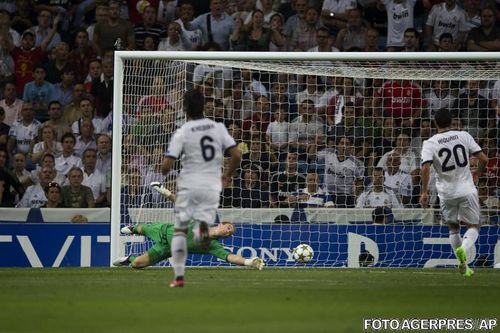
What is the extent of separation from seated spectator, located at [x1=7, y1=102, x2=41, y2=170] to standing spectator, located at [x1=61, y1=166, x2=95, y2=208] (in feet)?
5.78

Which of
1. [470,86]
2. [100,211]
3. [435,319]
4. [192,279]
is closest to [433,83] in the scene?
[470,86]

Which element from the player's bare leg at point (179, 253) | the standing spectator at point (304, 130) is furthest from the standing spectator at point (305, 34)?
the player's bare leg at point (179, 253)

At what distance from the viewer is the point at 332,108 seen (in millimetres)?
19500

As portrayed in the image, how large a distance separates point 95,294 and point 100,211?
663cm

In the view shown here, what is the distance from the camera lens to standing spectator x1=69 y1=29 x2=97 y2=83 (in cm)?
2227

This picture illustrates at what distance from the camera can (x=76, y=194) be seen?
1972 cm

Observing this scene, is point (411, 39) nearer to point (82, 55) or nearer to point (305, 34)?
point (305, 34)

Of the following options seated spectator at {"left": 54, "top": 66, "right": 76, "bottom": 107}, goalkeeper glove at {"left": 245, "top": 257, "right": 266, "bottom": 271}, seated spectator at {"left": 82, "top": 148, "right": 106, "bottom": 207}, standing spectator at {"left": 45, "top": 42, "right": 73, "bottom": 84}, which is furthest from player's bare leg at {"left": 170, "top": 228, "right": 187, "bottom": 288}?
standing spectator at {"left": 45, "top": 42, "right": 73, "bottom": 84}

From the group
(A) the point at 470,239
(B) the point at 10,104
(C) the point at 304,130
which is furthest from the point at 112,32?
(A) the point at 470,239

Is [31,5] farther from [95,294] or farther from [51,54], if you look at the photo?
[95,294]

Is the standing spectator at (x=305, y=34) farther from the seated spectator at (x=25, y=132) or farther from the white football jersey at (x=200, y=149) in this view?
the white football jersey at (x=200, y=149)

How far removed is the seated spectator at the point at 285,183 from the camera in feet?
62.2

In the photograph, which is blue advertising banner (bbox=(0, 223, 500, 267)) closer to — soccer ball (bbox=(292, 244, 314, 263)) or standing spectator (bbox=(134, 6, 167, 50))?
soccer ball (bbox=(292, 244, 314, 263))

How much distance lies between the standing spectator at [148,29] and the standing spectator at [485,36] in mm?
5590
